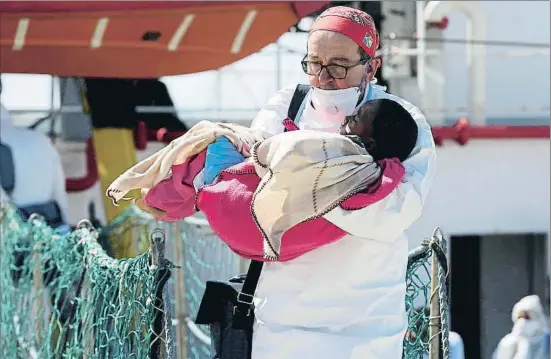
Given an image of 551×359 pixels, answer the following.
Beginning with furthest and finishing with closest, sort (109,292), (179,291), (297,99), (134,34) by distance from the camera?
(134,34)
(179,291)
(109,292)
(297,99)

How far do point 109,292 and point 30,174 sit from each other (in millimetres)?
Answer: 1908

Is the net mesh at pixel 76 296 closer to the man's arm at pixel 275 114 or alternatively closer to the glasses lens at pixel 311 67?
the man's arm at pixel 275 114

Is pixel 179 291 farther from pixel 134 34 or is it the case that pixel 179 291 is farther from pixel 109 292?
pixel 134 34

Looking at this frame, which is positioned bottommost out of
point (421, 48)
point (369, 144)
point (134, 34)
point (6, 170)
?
point (369, 144)

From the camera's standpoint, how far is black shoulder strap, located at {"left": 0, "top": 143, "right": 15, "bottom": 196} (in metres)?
4.09

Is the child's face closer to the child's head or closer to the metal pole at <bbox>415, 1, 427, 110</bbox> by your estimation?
the child's head

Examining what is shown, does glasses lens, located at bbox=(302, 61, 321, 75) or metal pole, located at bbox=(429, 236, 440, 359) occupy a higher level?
glasses lens, located at bbox=(302, 61, 321, 75)

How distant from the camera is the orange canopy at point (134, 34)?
4699 millimetres

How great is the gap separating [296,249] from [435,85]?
4636 millimetres

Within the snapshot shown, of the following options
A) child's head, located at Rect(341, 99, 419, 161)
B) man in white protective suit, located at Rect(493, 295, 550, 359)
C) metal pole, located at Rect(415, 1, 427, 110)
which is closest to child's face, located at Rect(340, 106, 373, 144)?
child's head, located at Rect(341, 99, 419, 161)

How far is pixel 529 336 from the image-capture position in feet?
14.8


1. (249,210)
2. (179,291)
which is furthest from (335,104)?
(179,291)

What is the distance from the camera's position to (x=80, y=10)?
15.4ft

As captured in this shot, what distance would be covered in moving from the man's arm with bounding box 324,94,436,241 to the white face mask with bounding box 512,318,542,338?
121 inches
